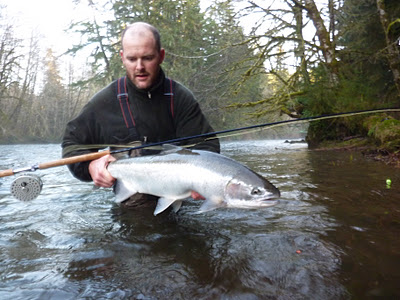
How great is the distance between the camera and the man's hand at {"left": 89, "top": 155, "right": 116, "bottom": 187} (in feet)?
9.66

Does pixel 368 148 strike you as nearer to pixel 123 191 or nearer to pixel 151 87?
pixel 151 87

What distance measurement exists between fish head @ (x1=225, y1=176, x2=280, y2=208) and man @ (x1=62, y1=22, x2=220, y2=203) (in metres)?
1.20

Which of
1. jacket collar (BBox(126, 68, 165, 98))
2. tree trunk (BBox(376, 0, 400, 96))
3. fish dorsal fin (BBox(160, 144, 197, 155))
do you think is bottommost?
fish dorsal fin (BBox(160, 144, 197, 155))

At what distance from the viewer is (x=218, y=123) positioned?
2802cm

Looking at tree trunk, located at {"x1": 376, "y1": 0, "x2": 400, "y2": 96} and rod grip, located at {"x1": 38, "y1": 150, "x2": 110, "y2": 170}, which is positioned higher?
tree trunk, located at {"x1": 376, "y1": 0, "x2": 400, "y2": 96}

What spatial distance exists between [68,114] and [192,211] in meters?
41.1

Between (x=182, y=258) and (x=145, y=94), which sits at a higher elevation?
(x=145, y=94)

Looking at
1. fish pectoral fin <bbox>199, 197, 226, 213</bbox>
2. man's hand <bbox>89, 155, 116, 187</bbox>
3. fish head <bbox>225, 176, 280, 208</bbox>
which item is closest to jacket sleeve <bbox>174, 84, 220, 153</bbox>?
man's hand <bbox>89, 155, 116, 187</bbox>

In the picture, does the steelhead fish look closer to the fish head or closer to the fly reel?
the fish head

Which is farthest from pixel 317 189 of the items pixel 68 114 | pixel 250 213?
pixel 68 114

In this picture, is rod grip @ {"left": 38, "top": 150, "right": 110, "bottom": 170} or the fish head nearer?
the fish head

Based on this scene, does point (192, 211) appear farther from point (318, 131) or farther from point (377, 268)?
point (318, 131)

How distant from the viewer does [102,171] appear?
294cm

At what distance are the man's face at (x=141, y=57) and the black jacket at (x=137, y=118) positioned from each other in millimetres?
146
